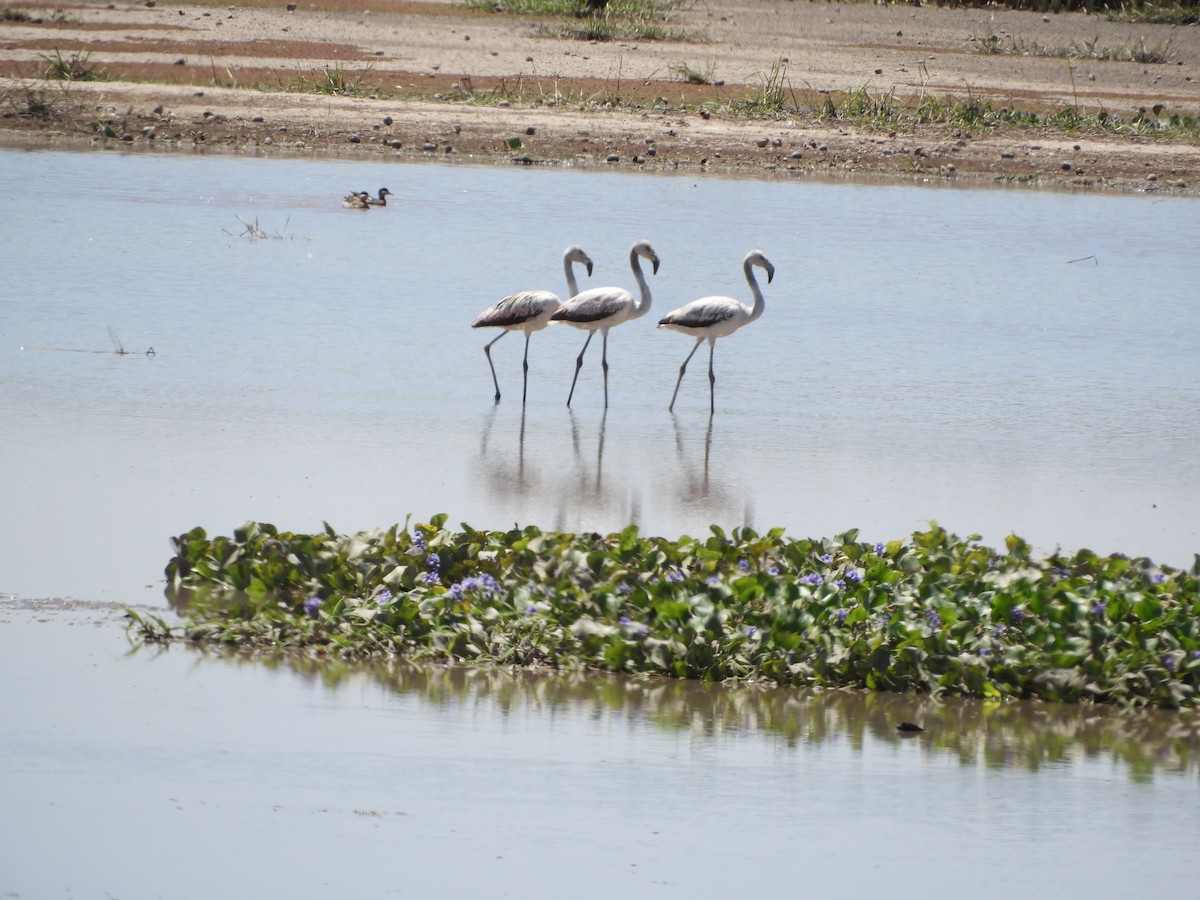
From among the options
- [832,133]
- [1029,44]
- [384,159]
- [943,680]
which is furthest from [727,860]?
[1029,44]

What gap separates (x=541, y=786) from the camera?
5633mm

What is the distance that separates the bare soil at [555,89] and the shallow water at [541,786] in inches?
667

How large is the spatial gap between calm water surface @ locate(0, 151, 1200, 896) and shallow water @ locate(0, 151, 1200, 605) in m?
0.05

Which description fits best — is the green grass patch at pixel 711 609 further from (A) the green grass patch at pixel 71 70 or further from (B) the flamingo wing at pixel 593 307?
(A) the green grass patch at pixel 71 70

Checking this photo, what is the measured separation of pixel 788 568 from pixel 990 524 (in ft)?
5.71

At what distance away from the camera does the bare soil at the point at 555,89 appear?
2333cm

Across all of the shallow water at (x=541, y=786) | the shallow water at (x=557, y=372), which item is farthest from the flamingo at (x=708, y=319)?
the shallow water at (x=541, y=786)

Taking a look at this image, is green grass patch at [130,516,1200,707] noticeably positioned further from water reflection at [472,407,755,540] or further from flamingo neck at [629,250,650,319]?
flamingo neck at [629,250,650,319]

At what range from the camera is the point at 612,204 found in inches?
779

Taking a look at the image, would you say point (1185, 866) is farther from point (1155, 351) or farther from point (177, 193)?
point (177, 193)

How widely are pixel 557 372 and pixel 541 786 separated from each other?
23.9 ft

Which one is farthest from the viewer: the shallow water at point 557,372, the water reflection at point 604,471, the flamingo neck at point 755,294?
the flamingo neck at point 755,294

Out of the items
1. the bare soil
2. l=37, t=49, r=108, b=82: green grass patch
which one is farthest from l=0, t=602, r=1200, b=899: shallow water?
l=37, t=49, r=108, b=82: green grass patch

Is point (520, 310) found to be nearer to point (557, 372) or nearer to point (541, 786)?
point (557, 372)
